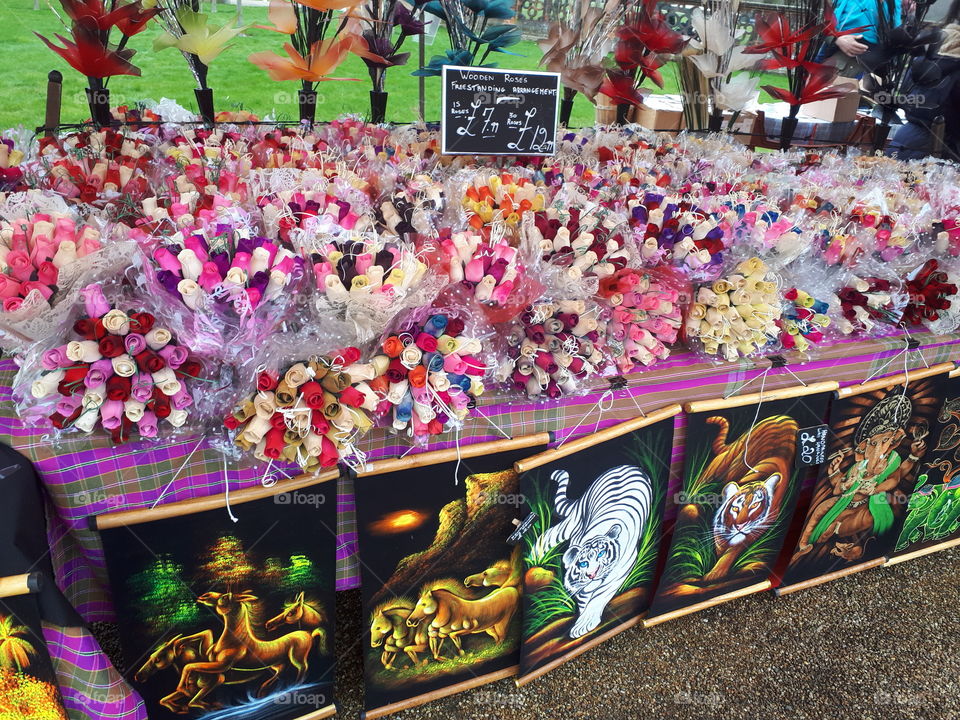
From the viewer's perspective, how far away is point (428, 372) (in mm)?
1145

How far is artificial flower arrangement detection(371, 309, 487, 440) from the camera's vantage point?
A: 44.2 inches

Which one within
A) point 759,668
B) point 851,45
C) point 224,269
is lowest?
point 759,668

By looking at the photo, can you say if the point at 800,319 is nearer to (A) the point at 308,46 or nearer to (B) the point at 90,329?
(B) the point at 90,329

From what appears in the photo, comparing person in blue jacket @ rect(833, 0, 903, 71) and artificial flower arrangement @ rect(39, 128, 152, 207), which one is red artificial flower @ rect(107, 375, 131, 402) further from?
person in blue jacket @ rect(833, 0, 903, 71)

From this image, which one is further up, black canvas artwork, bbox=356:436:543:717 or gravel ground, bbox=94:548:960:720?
black canvas artwork, bbox=356:436:543:717

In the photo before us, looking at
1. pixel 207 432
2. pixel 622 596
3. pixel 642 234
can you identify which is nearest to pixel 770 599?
pixel 622 596

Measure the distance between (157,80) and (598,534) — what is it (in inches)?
238

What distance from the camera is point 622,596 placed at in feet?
5.56

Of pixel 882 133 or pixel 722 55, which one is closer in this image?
pixel 722 55

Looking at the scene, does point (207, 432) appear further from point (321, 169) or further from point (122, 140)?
point (122, 140)

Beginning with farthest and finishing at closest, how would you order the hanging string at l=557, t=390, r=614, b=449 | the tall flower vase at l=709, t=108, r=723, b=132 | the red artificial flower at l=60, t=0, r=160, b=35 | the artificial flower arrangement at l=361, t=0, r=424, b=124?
the tall flower vase at l=709, t=108, r=723, b=132 → the artificial flower arrangement at l=361, t=0, r=424, b=124 → the red artificial flower at l=60, t=0, r=160, b=35 → the hanging string at l=557, t=390, r=614, b=449

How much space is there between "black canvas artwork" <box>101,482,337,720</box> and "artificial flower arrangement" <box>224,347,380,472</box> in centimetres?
16

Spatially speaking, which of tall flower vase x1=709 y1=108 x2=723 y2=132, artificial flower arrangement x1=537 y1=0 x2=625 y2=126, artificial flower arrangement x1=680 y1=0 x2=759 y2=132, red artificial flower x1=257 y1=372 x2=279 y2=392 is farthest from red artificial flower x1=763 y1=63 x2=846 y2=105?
red artificial flower x1=257 y1=372 x2=279 y2=392

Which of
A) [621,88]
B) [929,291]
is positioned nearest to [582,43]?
[621,88]
